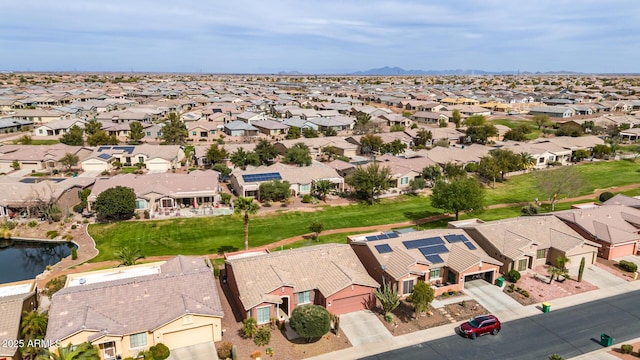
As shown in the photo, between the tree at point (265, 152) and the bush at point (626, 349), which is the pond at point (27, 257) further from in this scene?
the bush at point (626, 349)

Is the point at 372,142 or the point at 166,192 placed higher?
the point at 372,142

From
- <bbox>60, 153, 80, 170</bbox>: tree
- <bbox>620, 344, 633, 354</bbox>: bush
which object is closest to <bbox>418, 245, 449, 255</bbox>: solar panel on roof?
<bbox>620, 344, 633, 354</bbox>: bush

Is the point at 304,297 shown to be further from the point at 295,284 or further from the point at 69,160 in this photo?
the point at 69,160

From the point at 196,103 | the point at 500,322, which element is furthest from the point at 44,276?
the point at 196,103

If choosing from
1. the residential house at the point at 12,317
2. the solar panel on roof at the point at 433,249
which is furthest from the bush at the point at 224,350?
the solar panel on roof at the point at 433,249

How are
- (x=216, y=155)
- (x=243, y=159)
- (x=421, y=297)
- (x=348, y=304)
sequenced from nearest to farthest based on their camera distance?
1. (x=421, y=297)
2. (x=348, y=304)
3. (x=243, y=159)
4. (x=216, y=155)

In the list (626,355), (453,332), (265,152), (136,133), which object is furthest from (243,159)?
(626,355)

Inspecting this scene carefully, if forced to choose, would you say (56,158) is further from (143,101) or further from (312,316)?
(143,101)
